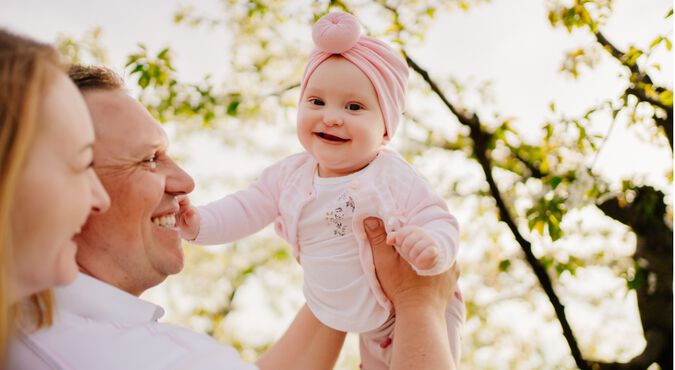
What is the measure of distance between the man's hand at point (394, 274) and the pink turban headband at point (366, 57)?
18.6 inches

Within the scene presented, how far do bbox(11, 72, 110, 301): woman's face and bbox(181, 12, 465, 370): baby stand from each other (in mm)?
1208

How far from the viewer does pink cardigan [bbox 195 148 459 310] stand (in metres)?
2.47

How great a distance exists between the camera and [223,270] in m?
18.2

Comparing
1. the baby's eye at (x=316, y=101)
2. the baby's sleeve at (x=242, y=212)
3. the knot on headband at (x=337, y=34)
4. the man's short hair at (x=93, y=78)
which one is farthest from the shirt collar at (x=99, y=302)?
the knot on headband at (x=337, y=34)

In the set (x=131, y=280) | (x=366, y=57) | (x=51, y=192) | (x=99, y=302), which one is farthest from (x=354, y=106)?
(x=51, y=192)

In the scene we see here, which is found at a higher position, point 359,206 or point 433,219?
point 433,219

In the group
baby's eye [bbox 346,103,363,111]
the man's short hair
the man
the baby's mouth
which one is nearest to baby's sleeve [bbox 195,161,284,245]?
the man

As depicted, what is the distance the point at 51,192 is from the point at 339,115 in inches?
55.1

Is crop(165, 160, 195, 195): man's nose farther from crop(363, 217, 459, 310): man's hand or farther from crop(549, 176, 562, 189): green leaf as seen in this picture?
crop(549, 176, 562, 189): green leaf

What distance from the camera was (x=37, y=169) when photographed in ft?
4.15

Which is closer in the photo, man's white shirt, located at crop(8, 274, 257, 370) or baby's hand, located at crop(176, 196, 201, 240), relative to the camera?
man's white shirt, located at crop(8, 274, 257, 370)

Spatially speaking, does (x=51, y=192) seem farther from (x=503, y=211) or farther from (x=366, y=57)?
(x=503, y=211)

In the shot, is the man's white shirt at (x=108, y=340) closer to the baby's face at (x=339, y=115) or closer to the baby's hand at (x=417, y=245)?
the baby's hand at (x=417, y=245)

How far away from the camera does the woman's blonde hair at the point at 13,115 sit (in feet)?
3.93
